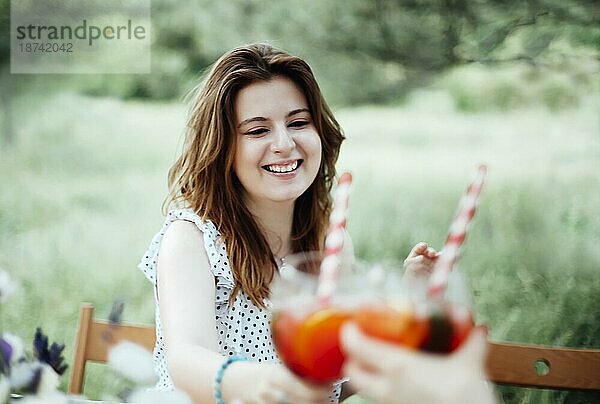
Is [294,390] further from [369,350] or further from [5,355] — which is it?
[5,355]

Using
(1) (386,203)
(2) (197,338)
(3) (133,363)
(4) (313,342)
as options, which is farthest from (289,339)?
(1) (386,203)

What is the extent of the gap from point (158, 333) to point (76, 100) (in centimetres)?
117

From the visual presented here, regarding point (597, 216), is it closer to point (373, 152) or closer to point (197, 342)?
point (373, 152)

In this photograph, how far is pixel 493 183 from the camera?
2396 millimetres

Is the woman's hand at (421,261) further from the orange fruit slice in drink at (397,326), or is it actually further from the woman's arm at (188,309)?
the orange fruit slice in drink at (397,326)

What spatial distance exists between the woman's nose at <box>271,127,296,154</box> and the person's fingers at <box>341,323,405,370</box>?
842mm

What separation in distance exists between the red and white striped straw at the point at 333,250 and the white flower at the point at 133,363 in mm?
157

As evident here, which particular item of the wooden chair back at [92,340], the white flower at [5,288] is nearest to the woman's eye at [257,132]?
the wooden chair back at [92,340]

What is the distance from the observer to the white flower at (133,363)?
0.75 m

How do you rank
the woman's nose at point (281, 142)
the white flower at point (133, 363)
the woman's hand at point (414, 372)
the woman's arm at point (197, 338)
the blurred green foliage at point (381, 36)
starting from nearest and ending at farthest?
the woman's hand at point (414, 372)
the white flower at point (133, 363)
the woman's arm at point (197, 338)
the woman's nose at point (281, 142)
the blurred green foliage at point (381, 36)

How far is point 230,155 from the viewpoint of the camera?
1556 mm

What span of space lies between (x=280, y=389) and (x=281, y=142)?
743mm

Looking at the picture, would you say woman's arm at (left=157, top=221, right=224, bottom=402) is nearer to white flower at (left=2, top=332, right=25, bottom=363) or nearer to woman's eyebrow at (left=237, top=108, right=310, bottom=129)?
woman's eyebrow at (left=237, top=108, right=310, bottom=129)

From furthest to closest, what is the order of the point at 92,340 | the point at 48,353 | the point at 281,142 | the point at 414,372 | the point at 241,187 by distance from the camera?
the point at 92,340
the point at 241,187
the point at 281,142
the point at 48,353
the point at 414,372
